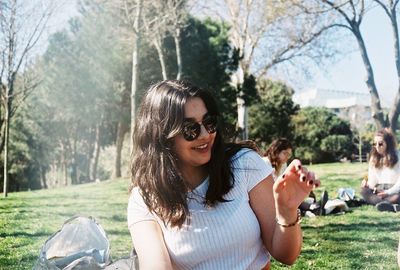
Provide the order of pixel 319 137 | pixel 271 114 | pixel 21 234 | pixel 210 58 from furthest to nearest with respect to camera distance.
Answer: pixel 319 137
pixel 271 114
pixel 210 58
pixel 21 234

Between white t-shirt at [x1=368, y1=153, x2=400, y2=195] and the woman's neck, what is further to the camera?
white t-shirt at [x1=368, y1=153, x2=400, y2=195]

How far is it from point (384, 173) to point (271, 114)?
1831cm

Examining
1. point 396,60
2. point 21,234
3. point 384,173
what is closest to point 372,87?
point 396,60

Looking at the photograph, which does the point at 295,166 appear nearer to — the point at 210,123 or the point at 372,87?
the point at 210,123

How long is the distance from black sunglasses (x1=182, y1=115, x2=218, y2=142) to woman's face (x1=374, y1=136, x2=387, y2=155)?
18.7 ft

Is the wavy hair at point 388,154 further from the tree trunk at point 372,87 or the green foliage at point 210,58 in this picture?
the green foliage at point 210,58

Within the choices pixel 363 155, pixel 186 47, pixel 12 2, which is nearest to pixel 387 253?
pixel 12 2

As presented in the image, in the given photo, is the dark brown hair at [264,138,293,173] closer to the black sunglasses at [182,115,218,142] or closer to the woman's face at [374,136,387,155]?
the woman's face at [374,136,387,155]

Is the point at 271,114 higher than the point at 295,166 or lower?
higher

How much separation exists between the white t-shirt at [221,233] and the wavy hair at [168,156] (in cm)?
3

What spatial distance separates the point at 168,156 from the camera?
1896mm

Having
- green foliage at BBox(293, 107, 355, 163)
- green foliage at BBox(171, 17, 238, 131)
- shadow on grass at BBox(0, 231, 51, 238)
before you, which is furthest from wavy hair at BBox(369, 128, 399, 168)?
green foliage at BBox(293, 107, 355, 163)

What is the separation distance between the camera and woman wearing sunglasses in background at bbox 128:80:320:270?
5.84 feet

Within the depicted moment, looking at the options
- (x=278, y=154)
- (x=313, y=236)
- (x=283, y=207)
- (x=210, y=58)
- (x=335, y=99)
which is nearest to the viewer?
(x=283, y=207)
